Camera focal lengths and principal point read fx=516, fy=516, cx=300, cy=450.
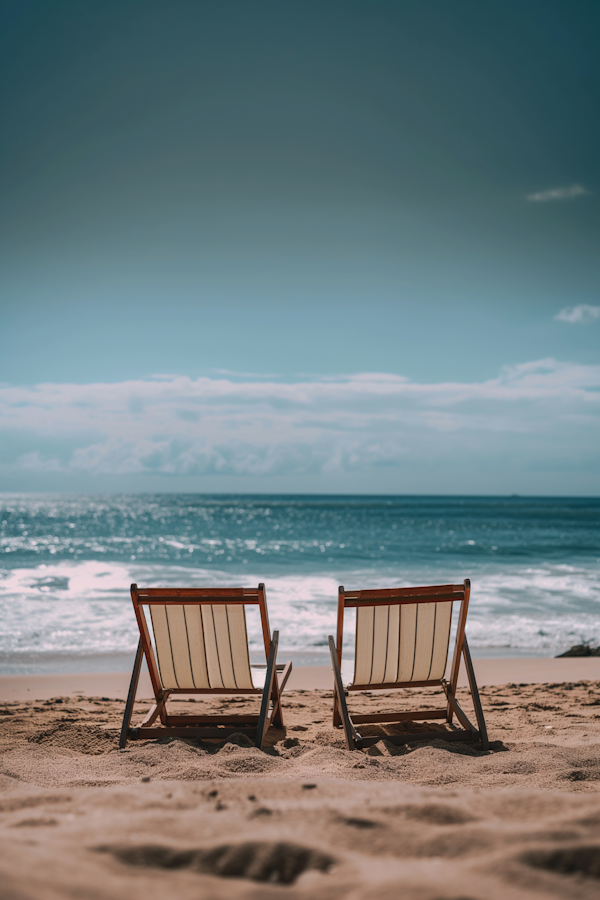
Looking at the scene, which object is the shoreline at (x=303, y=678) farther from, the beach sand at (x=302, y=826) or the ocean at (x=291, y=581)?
the beach sand at (x=302, y=826)

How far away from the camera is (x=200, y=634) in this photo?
11.8 ft

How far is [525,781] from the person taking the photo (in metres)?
2.52

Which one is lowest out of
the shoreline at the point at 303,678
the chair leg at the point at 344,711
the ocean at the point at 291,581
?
the ocean at the point at 291,581

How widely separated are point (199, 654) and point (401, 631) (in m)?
1.43

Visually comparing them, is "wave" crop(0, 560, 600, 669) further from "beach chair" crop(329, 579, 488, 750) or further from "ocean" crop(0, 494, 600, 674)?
"beach chair" crop(329, 579, 488, 750)

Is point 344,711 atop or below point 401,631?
below

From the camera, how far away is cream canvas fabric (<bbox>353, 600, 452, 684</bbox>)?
363 centimetres

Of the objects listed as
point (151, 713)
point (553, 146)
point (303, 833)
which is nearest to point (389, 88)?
point (553, 146)

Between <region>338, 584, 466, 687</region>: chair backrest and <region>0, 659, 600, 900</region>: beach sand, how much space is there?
605 millimetres

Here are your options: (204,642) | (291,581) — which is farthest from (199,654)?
(291,581)

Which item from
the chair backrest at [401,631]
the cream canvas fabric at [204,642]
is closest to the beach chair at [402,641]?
the chair backrest at [401,631]

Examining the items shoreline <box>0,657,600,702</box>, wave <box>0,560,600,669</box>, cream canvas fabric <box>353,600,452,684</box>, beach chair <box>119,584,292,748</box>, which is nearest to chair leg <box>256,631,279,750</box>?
beach chair <box>119,584,292,748</box>

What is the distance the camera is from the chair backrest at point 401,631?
3588mm

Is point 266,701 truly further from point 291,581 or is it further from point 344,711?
point 291,581
